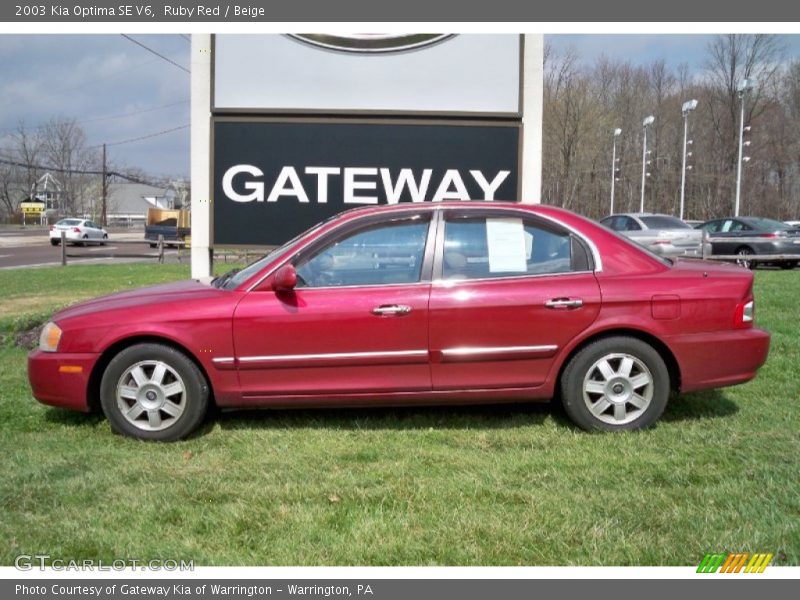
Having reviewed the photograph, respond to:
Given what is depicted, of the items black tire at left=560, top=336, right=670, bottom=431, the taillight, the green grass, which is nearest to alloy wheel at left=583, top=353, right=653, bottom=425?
black tire at left=560, top=336, right=670, bottom=431

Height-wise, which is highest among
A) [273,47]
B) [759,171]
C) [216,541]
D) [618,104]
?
[618,104]

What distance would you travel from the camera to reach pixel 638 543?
10.4 feet

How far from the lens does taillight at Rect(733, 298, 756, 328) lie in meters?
4.70

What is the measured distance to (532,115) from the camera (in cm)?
749

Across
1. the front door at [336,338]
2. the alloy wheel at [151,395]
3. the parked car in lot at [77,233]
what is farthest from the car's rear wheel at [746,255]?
the parked car in lot at [77,233]

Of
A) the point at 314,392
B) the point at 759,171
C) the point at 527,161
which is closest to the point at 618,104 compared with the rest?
the point at 759,171

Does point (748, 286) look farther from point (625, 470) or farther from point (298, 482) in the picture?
point (298, 482)

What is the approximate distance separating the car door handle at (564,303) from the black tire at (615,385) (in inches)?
11.6

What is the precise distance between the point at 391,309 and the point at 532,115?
12.5 ft

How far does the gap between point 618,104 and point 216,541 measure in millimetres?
52904

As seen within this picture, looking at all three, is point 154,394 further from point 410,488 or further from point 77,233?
point 77,233

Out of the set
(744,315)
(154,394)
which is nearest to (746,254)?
(744,315)

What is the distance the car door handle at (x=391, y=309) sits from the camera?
455cm

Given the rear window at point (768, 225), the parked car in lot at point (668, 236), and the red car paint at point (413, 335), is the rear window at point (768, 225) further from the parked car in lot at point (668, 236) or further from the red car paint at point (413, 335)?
the red car paint at point (413, 335)
